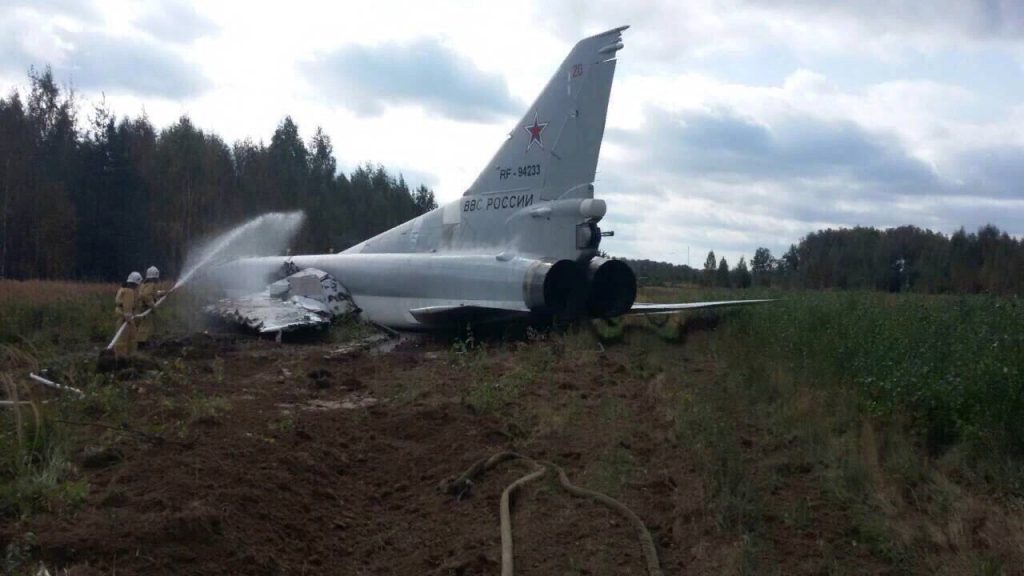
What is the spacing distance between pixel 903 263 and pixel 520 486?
13.3 m

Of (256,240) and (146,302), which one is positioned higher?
(256,240)

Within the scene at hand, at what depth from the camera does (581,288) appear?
530 inches

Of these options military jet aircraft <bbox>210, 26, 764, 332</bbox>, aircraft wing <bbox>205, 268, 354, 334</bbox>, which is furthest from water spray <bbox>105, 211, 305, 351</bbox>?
military jet aircraft <bbox>210, 26, 764, 332</bbox>

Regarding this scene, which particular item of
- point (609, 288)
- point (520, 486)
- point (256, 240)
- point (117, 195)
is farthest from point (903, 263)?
point (117, 195)

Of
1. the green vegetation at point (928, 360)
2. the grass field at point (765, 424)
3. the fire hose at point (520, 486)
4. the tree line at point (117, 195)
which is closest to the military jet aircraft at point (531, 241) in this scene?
the grass field at point (765, 424)

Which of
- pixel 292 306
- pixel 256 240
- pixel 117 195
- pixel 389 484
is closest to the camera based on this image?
pixel 389 484

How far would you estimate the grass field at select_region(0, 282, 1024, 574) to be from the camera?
4.93m

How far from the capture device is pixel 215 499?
205 inches

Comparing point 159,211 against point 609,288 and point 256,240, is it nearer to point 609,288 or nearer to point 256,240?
point 256,240

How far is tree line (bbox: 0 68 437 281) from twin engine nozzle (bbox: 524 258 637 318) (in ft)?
59.5

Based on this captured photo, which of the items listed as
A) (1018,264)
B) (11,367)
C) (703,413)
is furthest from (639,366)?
(11,367)

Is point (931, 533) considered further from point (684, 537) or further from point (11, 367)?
point (11, 367)

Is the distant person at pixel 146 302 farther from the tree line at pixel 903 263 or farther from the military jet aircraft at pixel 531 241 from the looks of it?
the tree line at pixel 903 263

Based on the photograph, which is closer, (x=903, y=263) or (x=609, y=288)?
(x=609, y=288)
